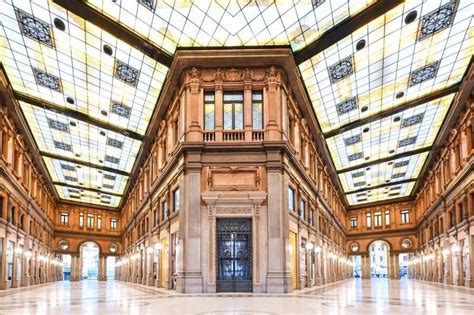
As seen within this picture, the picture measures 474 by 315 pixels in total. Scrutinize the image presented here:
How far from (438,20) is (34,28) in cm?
1636

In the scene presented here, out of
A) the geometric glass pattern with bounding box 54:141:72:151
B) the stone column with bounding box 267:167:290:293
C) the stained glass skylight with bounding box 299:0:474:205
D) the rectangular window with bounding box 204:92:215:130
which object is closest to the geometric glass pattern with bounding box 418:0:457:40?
the stained glass skylight with bounding box 299:0:474:205

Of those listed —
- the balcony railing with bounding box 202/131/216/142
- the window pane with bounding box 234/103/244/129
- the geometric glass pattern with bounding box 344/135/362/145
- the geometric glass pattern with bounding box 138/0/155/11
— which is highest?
the geometric glass pattern with bounding box 138/0/155/11

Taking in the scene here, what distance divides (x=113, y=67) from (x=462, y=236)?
21310mm

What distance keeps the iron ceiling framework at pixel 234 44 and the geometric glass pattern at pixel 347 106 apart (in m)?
0.09

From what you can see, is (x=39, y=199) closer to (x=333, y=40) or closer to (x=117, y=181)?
(x=117, y=181)

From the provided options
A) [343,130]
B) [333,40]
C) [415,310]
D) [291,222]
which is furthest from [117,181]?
[415,310]

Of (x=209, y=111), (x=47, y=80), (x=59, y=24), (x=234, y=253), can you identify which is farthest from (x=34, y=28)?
(x=234, y=253)

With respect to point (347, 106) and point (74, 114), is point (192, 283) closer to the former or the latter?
point (347, 106)

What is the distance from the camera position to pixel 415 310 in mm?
12805

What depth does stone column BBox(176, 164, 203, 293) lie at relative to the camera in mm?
22062

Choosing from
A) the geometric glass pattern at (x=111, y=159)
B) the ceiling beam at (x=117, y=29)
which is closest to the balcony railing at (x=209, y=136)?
the ceiling beam at (x=117, y=29)

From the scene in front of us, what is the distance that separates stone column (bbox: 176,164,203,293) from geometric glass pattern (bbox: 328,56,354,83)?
770cm

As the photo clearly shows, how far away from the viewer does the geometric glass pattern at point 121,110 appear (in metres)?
29.9

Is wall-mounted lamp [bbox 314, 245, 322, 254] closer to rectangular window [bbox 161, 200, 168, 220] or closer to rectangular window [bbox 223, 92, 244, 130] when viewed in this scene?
rectangular window [bbox 161, 200, 168, 220]
